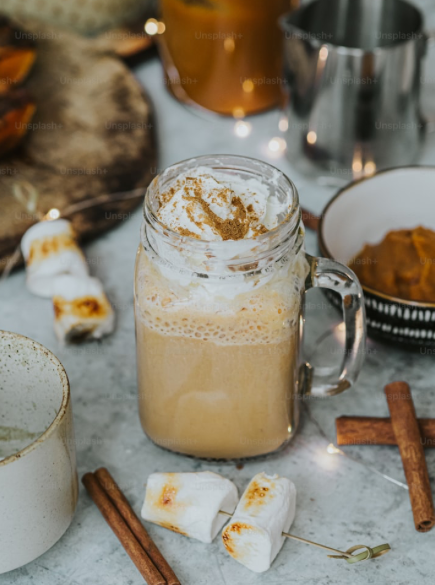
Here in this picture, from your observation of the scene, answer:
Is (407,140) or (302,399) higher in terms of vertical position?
(407,140)

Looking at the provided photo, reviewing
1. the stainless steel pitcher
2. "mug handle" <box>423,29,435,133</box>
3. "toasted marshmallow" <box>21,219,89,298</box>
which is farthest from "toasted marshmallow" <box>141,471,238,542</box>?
"mug handle" <box>423,29,435,133</box>

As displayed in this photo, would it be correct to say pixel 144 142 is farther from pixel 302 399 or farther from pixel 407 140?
pixel 302 399

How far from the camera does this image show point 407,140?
130 cm

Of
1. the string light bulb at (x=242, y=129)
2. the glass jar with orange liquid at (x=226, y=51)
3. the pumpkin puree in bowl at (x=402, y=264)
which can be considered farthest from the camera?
the string light bulb at (x=242, y=129)

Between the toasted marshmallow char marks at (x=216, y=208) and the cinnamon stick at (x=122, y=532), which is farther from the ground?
the toasted marshmallow char marks at (x=216, y=208)

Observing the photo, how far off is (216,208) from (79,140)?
0.68 meters

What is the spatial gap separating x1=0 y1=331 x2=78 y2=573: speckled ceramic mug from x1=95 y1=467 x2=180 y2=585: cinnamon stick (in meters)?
0.05

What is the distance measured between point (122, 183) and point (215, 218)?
56cm

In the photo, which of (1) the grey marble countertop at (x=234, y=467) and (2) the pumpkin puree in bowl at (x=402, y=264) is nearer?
(1) the grey marble countertop at (x=234, y=467)

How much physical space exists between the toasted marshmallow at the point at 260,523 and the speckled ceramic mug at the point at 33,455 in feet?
0.55

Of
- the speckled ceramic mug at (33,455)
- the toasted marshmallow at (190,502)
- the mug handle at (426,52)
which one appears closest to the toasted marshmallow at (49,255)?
the speckled ceramic mug at (33,455)

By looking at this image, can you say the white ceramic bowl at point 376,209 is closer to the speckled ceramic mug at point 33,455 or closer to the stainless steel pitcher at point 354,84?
the stainless steel pitcher at point 354,84

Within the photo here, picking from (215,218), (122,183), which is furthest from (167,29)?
(215,218)

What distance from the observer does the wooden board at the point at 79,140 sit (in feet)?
4.04
